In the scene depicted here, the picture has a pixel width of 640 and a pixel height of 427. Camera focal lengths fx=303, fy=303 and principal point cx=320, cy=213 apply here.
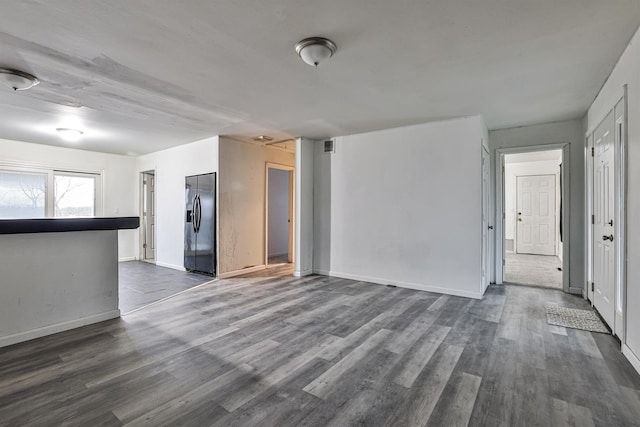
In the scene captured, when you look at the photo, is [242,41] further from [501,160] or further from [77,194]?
[77,194]

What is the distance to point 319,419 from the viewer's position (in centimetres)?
173

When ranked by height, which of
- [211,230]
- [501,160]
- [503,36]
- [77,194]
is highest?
[503,36]

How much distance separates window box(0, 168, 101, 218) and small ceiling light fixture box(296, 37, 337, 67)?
659 cm

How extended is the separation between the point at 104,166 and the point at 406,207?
669 cm

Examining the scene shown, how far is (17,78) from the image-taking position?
2.87 metres

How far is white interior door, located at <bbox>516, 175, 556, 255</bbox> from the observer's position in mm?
8094

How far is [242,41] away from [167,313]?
299 cm

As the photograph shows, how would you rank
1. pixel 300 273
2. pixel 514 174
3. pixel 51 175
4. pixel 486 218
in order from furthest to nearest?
pixel 514 174 → pixel 51 175 → pixel 300 273 → pixel 486 218

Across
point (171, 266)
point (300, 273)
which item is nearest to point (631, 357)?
point (300, 273)

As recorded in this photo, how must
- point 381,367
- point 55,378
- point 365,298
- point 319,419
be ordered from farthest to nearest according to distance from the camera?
point 365,298, point 381,367, point 55,378, point 319,419

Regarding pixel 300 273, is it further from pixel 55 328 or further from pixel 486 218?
pixel 55 328

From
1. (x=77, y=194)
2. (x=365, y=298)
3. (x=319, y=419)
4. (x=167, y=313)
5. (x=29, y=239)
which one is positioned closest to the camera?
(x=319, y=419)

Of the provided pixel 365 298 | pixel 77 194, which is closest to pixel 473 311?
pixel 365 298

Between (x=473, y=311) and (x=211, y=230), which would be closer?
(x=473, y=311)
